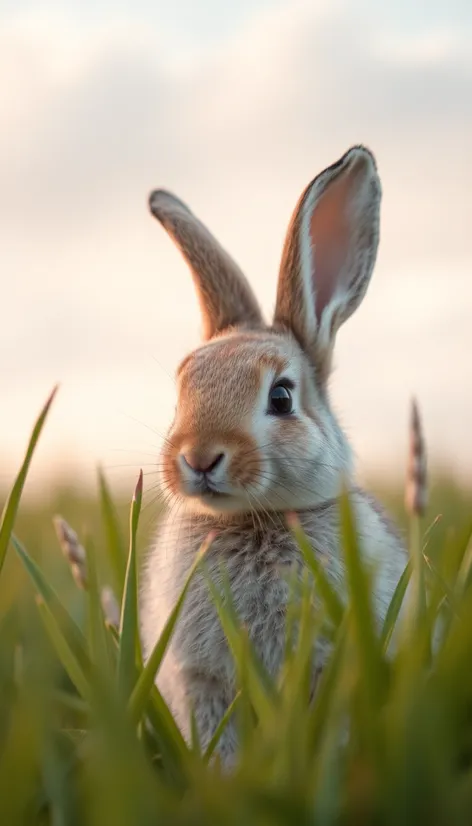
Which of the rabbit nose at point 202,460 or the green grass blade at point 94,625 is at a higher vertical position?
the rabbit nose at point 202,460

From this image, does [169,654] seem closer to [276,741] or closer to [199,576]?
[199,576]

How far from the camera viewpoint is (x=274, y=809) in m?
1.58

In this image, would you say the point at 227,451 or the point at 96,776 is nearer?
the point at 96,776

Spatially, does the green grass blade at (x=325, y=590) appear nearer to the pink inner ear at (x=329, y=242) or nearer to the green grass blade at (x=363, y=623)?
the green grass blade at (x=363, y=623)

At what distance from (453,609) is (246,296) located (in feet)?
8.98

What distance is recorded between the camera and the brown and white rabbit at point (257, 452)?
11.6ft

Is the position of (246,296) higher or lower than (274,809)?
higher

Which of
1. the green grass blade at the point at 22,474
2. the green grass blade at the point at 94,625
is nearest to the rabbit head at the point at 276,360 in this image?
the green grass blade at the point at 94,625

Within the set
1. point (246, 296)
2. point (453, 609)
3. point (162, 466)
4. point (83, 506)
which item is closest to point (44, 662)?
point (453, 609)

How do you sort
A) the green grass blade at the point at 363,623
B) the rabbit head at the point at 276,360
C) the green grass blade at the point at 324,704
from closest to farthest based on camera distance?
the green grass blade at the point at 363,623
the green grass blade at the point at 324,704
the rabbit head at the point at 276,360

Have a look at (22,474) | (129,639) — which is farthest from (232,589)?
(129,639)

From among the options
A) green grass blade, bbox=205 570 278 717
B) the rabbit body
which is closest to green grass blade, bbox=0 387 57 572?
green grass blade, bbox=205 570 278 717

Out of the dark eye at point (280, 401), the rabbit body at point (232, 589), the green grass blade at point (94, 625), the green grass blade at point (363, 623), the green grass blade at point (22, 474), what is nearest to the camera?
the green grass blade at point (363, 623)

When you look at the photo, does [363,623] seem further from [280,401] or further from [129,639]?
Result: [280,401]
